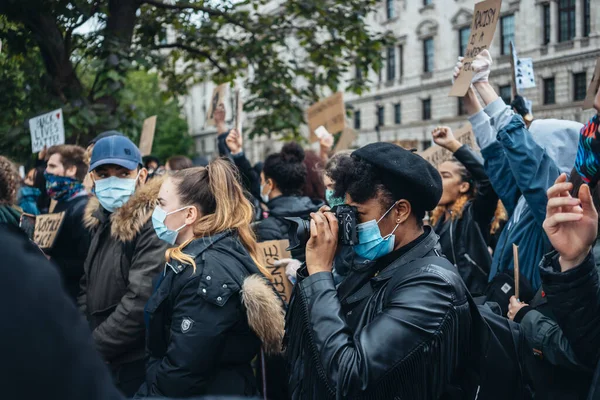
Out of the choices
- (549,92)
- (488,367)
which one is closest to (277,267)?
(488,367)

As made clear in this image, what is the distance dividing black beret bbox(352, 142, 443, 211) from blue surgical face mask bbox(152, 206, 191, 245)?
129 centimetres

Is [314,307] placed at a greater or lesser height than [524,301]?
greater

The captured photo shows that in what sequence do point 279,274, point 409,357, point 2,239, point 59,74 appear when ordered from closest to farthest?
1. point 2,239
2. point 409,357
3. point 279,274
4. point 59,74

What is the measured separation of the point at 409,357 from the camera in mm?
2123

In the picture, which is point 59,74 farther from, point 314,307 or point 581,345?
point 581,345

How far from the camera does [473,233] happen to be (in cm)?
472

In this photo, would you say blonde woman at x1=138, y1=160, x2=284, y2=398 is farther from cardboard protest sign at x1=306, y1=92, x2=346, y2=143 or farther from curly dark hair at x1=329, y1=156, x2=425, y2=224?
cardboard protest sign at x1=306, y1=92, x2=346, y2=143

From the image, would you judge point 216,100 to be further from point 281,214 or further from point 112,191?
point 112,191

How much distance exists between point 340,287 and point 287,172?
8.36 feet

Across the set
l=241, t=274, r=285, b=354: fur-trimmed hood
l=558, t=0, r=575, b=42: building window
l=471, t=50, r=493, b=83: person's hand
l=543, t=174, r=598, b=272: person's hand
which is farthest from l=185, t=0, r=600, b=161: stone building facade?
l=241, t=274, r=285, b=354: fur-trimmed hood

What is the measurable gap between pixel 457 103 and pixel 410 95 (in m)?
2.55

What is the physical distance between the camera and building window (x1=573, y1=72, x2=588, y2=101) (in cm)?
547

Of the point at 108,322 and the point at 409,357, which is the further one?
the point at 108,322

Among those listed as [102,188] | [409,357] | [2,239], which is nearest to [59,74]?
[102,188]
